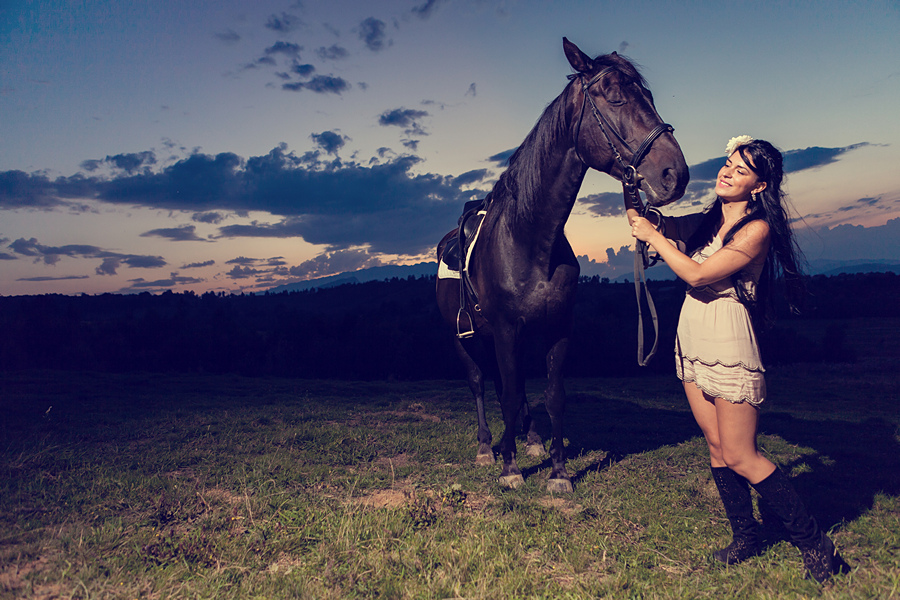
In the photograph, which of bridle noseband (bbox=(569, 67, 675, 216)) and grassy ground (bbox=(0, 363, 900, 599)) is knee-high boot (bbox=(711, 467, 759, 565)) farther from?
bridle noseband (bbox=(569, 67, 675, 216))

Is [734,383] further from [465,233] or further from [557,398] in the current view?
[465,233]

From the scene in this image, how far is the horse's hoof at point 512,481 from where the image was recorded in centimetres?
471

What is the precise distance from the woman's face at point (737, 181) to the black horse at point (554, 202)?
0.81ft

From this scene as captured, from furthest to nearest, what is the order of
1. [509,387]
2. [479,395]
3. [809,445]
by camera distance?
[809,445] < [479,395] < [509,387]

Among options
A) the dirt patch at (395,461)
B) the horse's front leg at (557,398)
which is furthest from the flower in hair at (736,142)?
the dirt patch at (395,461)

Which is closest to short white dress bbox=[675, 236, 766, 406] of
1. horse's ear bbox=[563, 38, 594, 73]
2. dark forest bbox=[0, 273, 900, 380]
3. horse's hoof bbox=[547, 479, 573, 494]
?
horse's ear bbox=[563, 38, 594, 73]

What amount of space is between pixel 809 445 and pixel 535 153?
19.8 feet

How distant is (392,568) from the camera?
2986 millimetres

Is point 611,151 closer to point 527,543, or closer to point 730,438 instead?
point 730,438

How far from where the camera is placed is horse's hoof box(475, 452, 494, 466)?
5.66 meters

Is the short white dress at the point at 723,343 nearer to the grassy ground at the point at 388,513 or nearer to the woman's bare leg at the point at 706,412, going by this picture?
the woman's bare leg at the point at 706,412

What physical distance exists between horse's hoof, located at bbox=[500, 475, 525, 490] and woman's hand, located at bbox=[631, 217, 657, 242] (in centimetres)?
289

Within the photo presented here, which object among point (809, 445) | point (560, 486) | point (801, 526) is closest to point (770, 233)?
point (801, 526)

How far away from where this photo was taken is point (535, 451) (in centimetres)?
590
